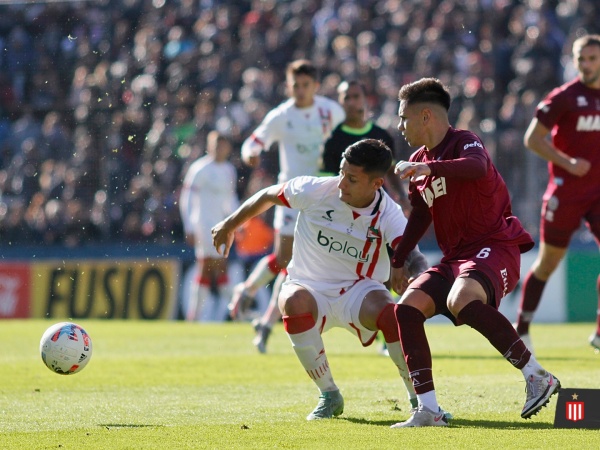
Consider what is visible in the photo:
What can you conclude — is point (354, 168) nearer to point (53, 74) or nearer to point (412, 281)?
point (412, 281)

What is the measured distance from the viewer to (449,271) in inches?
258

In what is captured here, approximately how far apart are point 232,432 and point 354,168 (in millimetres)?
1733

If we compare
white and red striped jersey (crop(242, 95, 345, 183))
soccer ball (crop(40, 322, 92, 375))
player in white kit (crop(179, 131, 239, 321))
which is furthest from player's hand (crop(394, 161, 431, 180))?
player in white kit (crop(179, 131, 239, 321))

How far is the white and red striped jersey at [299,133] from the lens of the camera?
39.2 feet

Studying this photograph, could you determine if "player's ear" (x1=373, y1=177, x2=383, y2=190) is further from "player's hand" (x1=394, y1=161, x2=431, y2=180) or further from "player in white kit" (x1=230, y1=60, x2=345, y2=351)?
"player in white kit" (x1=230, y1=60, x2=345, y2=351)

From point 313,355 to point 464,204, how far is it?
1.34 meters

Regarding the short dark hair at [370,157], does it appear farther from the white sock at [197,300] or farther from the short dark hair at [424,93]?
the white sock at [197,300]

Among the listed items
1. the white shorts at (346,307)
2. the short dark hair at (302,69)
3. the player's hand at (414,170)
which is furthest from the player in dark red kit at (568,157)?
the player's hand at (414,170)

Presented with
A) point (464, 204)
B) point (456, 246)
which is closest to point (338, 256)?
point (456, 246)

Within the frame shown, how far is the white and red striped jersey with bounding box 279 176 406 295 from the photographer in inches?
276

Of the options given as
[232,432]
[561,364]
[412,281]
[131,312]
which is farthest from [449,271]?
[131,312]

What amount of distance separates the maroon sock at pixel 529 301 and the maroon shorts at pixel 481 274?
398 cm

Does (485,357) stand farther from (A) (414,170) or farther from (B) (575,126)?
(A) (414,170)

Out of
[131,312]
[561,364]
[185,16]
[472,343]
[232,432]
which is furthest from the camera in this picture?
[185,16]
